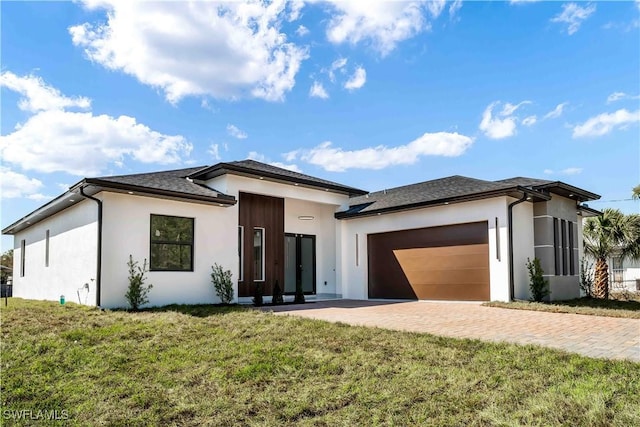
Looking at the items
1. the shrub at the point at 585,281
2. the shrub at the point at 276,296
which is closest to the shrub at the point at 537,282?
the shrub at the point at 585,281

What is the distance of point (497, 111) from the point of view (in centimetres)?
1524

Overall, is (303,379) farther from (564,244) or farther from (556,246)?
(564,244)

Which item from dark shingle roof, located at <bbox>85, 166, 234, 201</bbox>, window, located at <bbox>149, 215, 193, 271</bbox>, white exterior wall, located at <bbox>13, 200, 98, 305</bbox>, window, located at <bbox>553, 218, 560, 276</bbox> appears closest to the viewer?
dark shingle roof, located at <bbox>85, 166, 234, 201</bbox>

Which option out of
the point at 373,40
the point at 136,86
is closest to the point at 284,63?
the point at 373,40

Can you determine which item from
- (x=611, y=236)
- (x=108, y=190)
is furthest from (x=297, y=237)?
(x=611, y=236)

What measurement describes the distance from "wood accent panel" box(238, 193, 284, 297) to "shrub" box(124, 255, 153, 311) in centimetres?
322

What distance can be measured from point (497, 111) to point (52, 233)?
15903 mm

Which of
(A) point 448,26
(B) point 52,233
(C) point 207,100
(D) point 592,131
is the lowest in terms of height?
(B) point 52,233

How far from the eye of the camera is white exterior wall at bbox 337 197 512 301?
1187 cm

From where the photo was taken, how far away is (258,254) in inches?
551

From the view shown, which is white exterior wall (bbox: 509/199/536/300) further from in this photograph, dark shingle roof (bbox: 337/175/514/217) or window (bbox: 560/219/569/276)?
window (bbox: 560/219/569/276)

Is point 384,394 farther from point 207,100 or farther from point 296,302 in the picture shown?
point 207,100

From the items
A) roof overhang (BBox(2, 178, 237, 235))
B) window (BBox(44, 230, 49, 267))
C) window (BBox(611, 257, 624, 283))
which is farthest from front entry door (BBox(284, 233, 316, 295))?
window (BBox(611, 257, 624, 283))

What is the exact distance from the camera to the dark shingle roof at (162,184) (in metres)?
9.98
